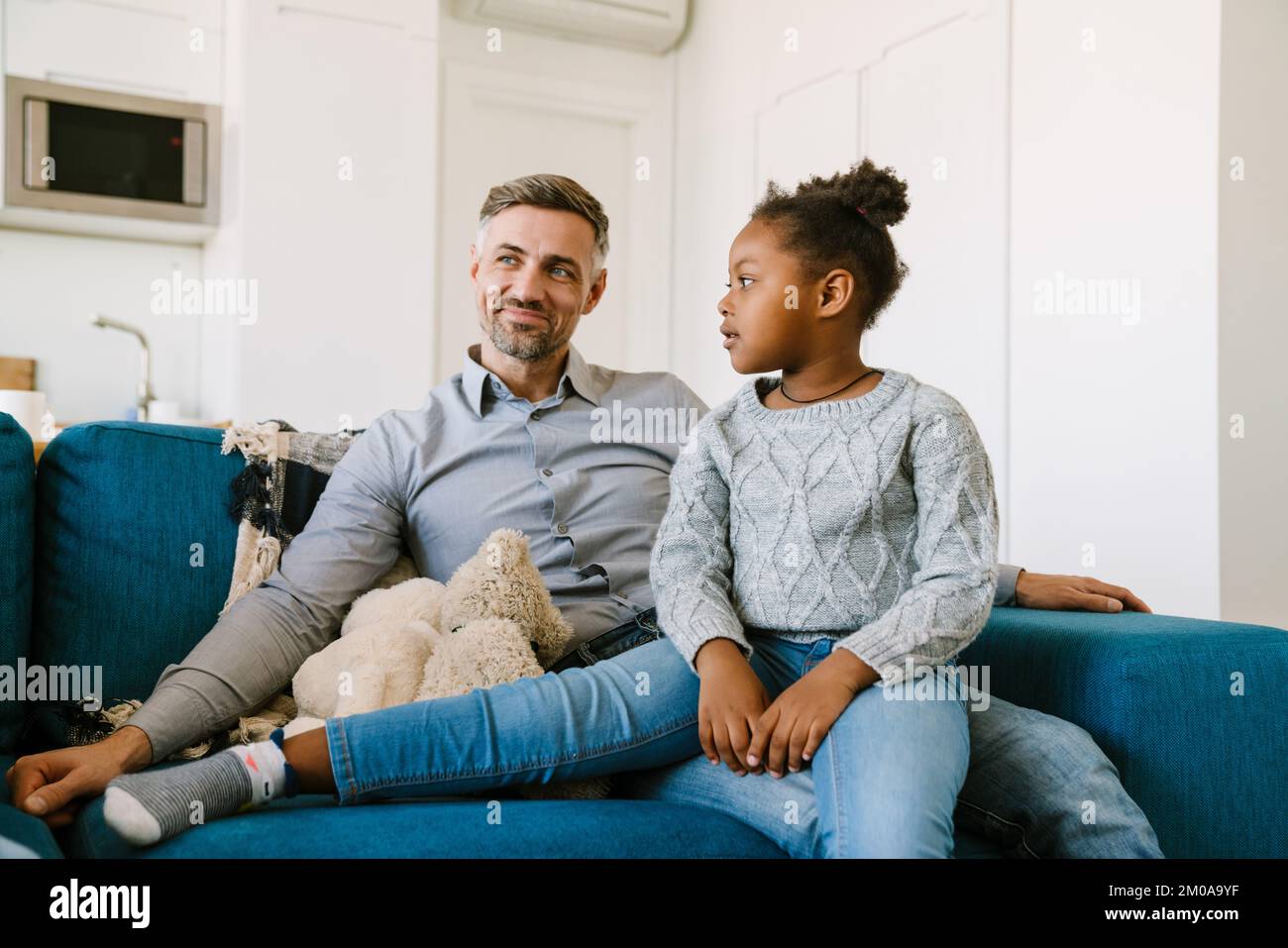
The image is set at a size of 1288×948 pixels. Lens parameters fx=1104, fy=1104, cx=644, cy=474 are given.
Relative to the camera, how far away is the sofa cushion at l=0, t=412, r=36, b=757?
1337 mm

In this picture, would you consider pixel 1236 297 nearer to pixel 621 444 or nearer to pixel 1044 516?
pixel 1044 516

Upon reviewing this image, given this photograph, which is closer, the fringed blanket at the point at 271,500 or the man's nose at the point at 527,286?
the fringed blanket at the point at 271,500

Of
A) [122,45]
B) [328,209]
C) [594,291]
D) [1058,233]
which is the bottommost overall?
[594,291]

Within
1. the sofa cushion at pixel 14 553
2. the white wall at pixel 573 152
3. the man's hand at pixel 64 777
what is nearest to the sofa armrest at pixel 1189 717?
the man's hand at pixel 64 777

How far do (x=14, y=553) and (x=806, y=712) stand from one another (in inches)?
38.6

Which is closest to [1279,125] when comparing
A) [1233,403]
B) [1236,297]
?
[1236,297]

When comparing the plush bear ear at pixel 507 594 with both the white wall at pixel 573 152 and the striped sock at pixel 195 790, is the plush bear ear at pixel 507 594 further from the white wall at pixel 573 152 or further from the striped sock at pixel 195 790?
the white wall at pixel 573 152

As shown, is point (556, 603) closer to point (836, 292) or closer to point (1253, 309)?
point (836, 292)

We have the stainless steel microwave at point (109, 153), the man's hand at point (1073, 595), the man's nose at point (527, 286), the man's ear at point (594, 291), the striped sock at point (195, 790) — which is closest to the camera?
the striped sock at point (195, 790)

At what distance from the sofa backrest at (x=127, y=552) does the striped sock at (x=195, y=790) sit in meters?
0.39

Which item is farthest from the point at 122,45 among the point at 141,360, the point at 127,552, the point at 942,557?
the point at 942,557

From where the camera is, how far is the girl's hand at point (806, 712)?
1143 millimetres

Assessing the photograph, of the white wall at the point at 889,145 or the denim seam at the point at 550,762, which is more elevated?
the white wall at the point at 889,145

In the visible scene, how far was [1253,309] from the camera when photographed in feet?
7.45
